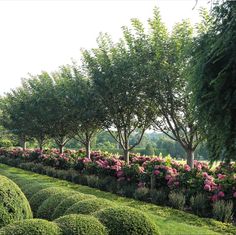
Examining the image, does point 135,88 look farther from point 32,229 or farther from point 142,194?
point 32,229

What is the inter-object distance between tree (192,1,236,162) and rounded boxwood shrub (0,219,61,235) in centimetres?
284

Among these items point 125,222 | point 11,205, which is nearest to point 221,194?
point 125,222

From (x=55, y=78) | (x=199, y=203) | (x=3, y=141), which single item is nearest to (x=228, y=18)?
(x=199, y=203)

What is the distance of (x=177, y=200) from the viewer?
11594 mm

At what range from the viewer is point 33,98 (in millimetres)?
28031

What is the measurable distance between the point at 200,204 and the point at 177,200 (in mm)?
838

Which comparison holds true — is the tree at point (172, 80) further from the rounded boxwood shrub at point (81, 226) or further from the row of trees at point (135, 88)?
the rounded boxwood shrub at point (81, 226)

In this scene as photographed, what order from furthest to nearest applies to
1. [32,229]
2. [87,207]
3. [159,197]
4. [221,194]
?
1. [159,197]
2. [221,194]
3. [87,207]
4. [32,229]

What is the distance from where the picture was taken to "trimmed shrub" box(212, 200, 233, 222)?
32.8 ft

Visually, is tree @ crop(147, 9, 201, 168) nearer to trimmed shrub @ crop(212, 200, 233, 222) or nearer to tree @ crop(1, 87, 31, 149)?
trimmed shrub @ crop(212, 200, 233, 222)

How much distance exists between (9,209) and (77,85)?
1444 cm

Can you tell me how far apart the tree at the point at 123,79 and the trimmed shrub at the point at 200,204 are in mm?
6049

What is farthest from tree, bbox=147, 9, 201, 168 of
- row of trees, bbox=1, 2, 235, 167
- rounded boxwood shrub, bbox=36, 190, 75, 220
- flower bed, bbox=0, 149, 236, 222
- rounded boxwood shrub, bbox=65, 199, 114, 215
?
rounded boxwood shrub, bbox=65, 199, 114, 215

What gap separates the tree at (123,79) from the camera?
51.8ft
